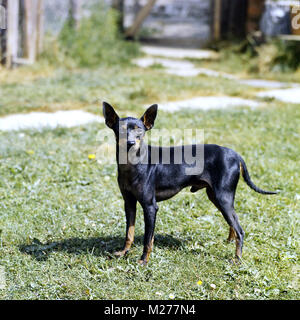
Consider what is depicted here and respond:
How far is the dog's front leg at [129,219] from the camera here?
3.31 m

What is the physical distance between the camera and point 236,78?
32.7 ft

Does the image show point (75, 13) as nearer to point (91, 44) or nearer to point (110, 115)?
point (91, 44)

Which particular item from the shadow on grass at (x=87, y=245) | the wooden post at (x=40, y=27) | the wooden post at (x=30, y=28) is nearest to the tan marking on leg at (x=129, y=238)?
the shadow on grass at (x=87, y=245)

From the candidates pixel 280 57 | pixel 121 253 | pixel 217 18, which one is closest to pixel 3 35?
pixel 280 57

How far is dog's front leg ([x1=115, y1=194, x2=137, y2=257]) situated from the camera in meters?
3.31

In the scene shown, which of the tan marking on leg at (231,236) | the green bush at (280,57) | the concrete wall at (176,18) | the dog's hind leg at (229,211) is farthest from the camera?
the concrete wall at (176,18)

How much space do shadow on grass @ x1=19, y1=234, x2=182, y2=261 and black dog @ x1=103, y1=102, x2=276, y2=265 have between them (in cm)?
18

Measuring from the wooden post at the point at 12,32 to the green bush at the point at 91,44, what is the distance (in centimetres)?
77

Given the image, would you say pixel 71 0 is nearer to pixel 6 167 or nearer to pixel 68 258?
pixel 6 167

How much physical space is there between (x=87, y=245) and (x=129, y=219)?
0.46 metres

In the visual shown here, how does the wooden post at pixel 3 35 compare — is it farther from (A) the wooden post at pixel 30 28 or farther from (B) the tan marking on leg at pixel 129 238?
(B) the tan marking on leg at pixel 129 238
